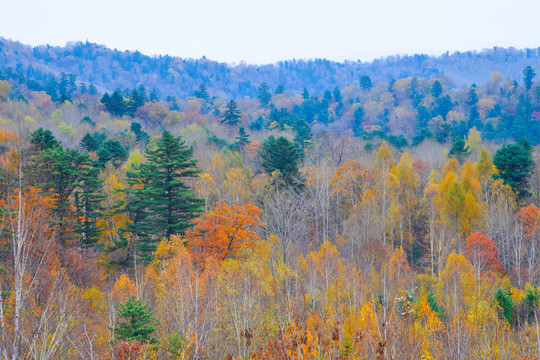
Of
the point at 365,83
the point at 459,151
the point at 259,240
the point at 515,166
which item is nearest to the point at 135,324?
the point at 259,240

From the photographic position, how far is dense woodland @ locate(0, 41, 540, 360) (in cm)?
902

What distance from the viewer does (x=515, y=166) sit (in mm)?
33500

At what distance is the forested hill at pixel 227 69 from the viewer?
122 metres

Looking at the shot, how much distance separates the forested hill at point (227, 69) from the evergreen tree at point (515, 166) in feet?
290

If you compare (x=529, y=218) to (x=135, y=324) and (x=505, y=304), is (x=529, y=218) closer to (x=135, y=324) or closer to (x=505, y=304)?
(x=505, y=304)

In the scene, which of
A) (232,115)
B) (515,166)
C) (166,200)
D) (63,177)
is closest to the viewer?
(63,177)

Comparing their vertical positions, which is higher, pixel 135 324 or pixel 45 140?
pixel 45 140

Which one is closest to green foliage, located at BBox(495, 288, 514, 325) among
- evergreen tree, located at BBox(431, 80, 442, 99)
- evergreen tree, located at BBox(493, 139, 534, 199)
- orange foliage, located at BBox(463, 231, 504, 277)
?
orange foliage, located at BBox(463, 231, 504, 277)

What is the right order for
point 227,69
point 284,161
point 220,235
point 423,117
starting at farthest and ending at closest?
point 227,69 < point 423,117 < point 284,161 < point 220,235

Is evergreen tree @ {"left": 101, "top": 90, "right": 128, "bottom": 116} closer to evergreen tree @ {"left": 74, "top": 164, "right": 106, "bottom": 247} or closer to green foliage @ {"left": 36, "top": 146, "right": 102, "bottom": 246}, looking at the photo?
green foliage @ {"left": 36, "top": 146, "right": 102, "bottom": 246}

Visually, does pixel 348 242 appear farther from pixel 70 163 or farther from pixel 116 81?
pixel 116 81

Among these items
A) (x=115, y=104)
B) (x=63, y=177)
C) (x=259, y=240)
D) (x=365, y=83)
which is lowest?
(x=259, y=240)

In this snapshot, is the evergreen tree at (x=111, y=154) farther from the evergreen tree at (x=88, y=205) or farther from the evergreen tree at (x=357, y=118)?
the evergreen tree at (x=357, y=118)

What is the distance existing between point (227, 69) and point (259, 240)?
127404mm
